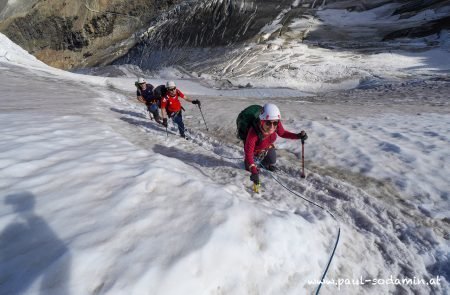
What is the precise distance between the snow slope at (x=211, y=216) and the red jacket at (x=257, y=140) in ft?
2.31

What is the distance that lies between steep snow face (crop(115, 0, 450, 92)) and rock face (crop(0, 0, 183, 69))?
70.1ft

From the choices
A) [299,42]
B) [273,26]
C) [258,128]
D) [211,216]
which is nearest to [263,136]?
[258,128]

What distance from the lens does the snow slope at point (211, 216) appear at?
11.9 feet

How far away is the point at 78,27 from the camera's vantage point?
8375cm

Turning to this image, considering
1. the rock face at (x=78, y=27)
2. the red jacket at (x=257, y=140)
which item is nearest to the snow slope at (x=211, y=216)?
the red jacket at (x=257, y=140)

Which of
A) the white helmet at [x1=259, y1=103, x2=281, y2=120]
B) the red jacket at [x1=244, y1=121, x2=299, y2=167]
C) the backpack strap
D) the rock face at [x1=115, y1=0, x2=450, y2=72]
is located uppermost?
the rock face at [x1=115, y1=0, x2=450, y2=72]

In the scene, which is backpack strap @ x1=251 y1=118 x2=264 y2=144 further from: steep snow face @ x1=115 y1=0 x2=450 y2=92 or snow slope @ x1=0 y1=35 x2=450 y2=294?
steep snow face @ x1=115 y1=0 x2=450 y2=92

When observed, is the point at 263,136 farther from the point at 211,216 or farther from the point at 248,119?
the point at 211,216

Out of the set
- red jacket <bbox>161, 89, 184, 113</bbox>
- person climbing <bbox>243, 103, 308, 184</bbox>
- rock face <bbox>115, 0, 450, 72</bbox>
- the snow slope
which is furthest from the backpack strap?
rock face <bbox>115, 0, 450, 72</bbox>

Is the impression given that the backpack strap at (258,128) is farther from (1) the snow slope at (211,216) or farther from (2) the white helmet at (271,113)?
(1) the snow slope at (211,216)

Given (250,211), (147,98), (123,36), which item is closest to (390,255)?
(250,211)

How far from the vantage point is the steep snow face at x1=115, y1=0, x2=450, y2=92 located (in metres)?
28.5

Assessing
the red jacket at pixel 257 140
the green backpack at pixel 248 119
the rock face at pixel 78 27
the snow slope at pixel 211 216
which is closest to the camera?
the snow slope at pixel 211 216

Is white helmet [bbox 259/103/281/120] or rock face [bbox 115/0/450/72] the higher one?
rock face [bbox 115/0/450/72]
